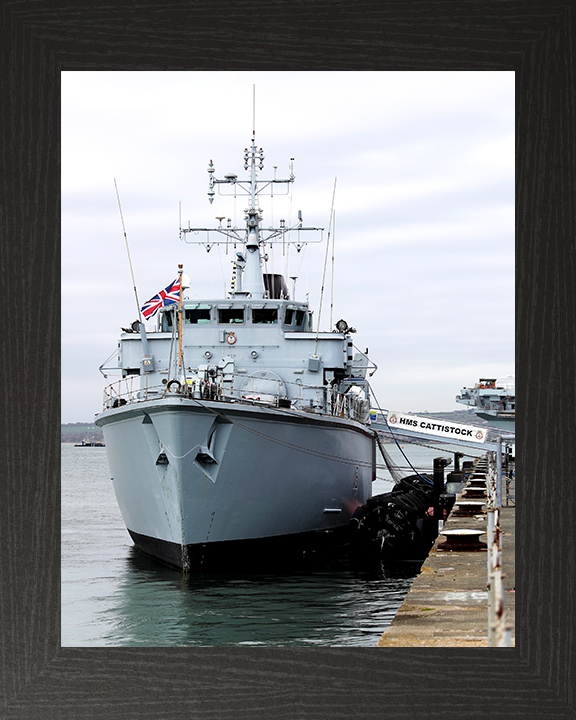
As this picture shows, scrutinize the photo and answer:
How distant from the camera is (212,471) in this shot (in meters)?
9.66

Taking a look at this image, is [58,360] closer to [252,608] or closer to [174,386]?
[252,608]

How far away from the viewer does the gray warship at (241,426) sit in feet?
31.7

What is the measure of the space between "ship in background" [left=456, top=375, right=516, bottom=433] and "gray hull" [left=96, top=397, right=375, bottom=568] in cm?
1139

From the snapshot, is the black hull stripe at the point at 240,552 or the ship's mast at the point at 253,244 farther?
the ship's mast at the point at 253,244

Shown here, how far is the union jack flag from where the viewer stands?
866cm

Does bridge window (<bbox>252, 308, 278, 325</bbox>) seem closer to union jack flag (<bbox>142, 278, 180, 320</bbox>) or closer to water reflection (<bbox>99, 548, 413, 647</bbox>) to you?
water reflection (<bbox>99, 548, 413, 647</bbox>)

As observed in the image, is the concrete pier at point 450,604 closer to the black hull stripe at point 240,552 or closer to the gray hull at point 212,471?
the gray hull at point 212,471

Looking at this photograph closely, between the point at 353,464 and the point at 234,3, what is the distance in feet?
34.7

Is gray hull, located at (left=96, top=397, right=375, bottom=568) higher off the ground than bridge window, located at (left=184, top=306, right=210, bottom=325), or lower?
lower

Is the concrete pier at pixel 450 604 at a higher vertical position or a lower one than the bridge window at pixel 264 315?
lower

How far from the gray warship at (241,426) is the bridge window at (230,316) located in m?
0.01

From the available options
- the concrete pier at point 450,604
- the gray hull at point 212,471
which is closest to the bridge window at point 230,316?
the gray hull at point 212,471

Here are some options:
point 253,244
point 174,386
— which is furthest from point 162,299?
point 253,244

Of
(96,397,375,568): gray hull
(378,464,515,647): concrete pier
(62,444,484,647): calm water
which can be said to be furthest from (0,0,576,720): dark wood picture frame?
(96,397,375,568): gray hull
